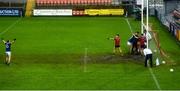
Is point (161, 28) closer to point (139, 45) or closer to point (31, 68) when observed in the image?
point (139, 45)

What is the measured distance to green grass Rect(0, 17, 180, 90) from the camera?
3066 centimetres

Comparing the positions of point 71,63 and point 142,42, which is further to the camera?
point 142,42

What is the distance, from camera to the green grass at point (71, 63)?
1207 inches

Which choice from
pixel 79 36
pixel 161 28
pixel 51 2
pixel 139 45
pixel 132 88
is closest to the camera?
pixel 132 88

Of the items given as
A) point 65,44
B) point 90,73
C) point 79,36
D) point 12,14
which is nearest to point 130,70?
point 90,73

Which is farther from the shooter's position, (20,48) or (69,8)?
(69,8)

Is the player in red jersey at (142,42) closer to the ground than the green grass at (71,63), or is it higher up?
higher up

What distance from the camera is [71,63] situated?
36625mm

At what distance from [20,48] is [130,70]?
11915 mm

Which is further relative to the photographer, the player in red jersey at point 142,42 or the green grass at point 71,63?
the player in red jersey at point 142,42

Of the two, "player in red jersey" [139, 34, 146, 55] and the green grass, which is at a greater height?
"player in red jersey" [139, 34, 146, 55]

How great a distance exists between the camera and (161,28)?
5512cm

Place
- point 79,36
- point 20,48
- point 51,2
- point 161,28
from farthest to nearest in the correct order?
1. point 51,2
2. point 161,28
3. point 79,36
4. point 20,48

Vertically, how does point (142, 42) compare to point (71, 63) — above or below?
above
